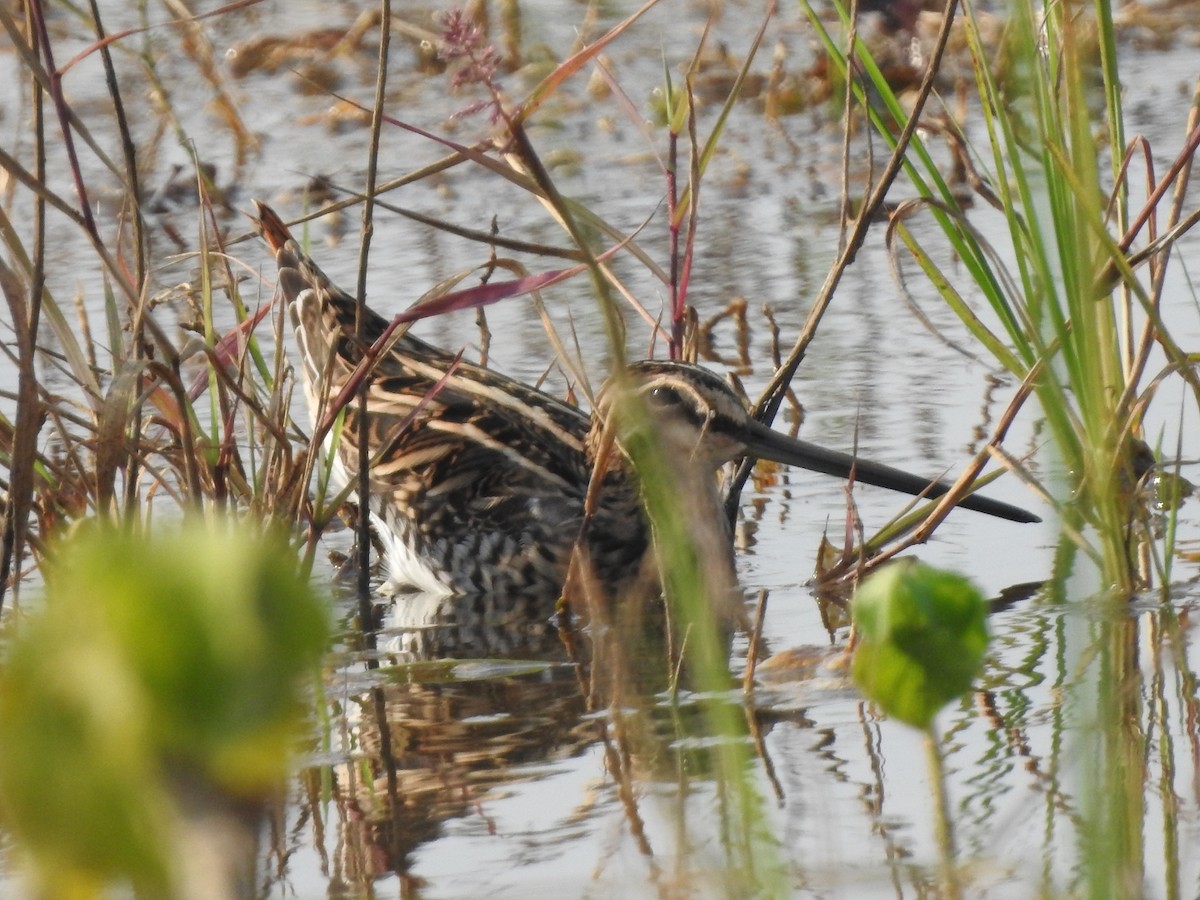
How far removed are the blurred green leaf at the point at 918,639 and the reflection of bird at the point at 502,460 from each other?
2827 mm

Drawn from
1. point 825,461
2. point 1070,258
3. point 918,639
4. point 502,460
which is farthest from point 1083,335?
point 502,460

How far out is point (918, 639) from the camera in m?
0.86

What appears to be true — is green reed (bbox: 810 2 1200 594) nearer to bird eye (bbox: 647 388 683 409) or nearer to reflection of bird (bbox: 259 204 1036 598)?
reflection of bird (bbox: 259 204 1036 598)

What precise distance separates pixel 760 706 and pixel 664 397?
134cm

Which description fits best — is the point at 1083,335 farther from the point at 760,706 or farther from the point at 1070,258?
the point at 760,706

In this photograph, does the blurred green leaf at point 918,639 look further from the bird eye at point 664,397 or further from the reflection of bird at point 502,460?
the bird eye at point 664,397

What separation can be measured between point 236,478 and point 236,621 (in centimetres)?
318

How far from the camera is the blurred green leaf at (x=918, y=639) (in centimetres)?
84

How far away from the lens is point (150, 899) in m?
0.48

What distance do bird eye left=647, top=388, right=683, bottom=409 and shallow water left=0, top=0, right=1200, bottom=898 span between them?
0.33 metres

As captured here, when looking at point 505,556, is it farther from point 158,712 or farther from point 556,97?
point 556,97

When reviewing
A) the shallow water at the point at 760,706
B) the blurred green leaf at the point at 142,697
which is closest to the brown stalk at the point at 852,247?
the shallow water at the point at 760,706

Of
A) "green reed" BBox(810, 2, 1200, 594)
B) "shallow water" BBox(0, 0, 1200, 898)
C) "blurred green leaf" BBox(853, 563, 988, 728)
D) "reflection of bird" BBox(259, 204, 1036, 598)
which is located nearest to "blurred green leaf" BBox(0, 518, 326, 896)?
"blurred green leaf" BBox(853, 563, 988, 728)

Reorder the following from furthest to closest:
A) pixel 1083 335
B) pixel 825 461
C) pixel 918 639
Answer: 1. pixel 825 461
2. pixel 1083 335
3. pixel 918 639
